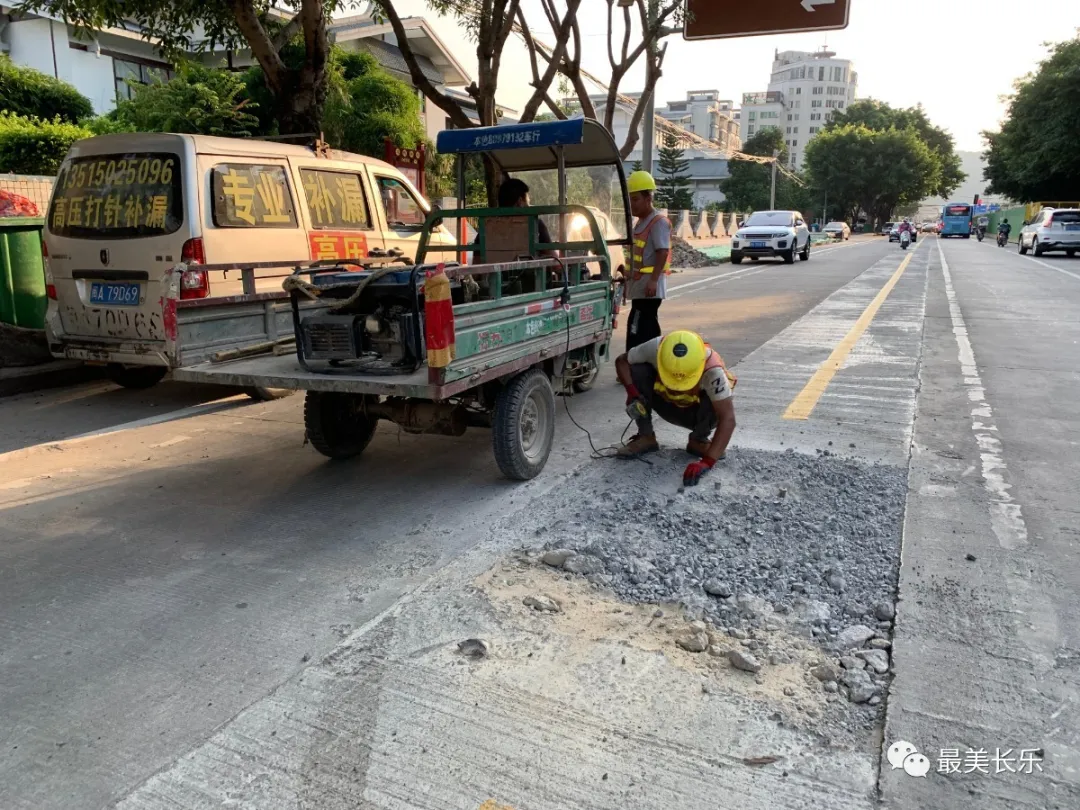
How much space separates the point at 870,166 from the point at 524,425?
78.6m

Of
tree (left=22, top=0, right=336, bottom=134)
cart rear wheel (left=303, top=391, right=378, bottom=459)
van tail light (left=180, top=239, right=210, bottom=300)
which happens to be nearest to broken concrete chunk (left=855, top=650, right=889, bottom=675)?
cart rear wheel (left=303, top=391, right=378, bottom=459)

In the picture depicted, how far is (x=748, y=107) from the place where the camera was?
6265 inches

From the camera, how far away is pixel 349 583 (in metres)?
3.54

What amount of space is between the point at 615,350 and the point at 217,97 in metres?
10.6

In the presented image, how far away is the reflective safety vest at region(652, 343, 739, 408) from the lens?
4.79m

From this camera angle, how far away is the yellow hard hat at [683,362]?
463cm

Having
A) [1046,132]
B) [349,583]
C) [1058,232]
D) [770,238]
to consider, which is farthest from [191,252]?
[1046,132]

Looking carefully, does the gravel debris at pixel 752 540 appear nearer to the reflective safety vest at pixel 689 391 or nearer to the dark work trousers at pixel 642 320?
the reflective safety vest at pixel 689 391

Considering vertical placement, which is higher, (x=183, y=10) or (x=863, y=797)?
(x=183, y=10)

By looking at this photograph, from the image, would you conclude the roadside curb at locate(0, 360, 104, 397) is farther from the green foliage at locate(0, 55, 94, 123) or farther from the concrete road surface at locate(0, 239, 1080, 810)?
the green foliage at locate(0, 55, 94, 123)

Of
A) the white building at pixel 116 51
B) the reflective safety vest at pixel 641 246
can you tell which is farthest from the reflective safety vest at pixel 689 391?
the white building at pixel 116 51

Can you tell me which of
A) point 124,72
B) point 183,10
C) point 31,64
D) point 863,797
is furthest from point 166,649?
point 124,72

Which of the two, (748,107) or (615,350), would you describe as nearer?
(615,350)

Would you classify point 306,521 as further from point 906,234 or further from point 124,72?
point 906,234
